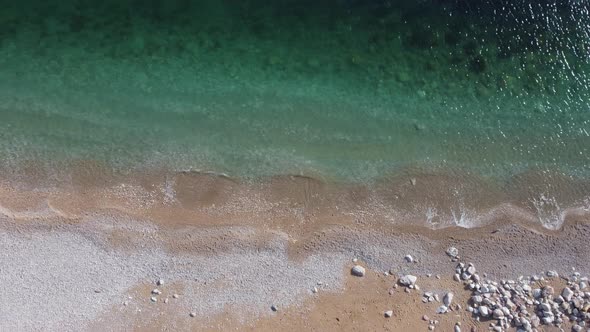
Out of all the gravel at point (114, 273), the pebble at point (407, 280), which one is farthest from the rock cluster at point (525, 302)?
the gravel at point (114, 273)

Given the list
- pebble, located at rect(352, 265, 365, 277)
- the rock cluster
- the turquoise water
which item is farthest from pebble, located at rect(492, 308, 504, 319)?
the turquoise water

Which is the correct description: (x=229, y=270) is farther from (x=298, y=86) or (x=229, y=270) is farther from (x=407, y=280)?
(x=298, y=86)

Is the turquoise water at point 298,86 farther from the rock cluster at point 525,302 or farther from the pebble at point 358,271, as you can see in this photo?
the rock cluster at point 525,302

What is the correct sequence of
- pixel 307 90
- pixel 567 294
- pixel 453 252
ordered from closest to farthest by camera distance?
pixel 567 294
pixel 453 252
pixel 307 90

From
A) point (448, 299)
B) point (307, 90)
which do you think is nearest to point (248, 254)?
point (307, 90)

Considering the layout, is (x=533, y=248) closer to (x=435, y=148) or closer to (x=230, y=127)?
(x=435, y=148)

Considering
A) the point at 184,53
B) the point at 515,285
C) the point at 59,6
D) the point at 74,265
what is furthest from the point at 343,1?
the point at 74,265

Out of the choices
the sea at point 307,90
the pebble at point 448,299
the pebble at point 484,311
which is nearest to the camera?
the pebble at point 484,311
